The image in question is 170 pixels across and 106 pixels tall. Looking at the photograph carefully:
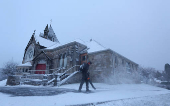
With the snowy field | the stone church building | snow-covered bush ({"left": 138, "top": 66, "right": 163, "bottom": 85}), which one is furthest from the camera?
snow-covered bush ({"left": 138, "top": 66, "right": 163, "bottom": 85})

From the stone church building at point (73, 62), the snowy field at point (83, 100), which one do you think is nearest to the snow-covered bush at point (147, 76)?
the stone church building at point (73, 62)

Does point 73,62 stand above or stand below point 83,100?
above

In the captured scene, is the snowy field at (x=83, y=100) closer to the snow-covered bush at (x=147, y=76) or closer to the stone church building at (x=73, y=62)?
the stone church building at (x=73, y=62)

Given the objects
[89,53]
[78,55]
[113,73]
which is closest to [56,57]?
[78,55]

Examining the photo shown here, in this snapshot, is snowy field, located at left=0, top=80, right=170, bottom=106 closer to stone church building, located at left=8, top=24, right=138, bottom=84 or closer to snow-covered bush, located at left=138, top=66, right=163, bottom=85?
stone church building, located at left=8, top=24, right=138, bottom=84

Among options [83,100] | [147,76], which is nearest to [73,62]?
[83,100]

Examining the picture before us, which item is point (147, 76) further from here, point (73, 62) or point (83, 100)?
point (83, 100)

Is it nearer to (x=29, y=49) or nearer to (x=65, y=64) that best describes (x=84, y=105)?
(x=65, y=64)

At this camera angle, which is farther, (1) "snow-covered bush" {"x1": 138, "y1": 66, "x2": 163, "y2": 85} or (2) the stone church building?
(1) "snow-covered bush" {"x1": 138, "y1": 66, "x2": 163, "y2": 85}

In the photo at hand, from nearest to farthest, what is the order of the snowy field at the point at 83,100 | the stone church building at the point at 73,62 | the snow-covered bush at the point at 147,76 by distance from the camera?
1. the snowy field at the point at 83,100
2. the stone church building at the point at 73,62
3. the snow-covered bush at the point at 147,76

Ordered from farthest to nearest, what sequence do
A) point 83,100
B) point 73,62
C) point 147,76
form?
point 147,76
point 73,62
point 83,100

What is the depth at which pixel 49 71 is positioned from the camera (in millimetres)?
17750

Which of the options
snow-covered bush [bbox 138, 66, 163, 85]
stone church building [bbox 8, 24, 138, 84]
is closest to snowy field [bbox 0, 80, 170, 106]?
stone church building [bbox 8, 24, 138, 84]

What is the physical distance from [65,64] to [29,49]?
14.1m
